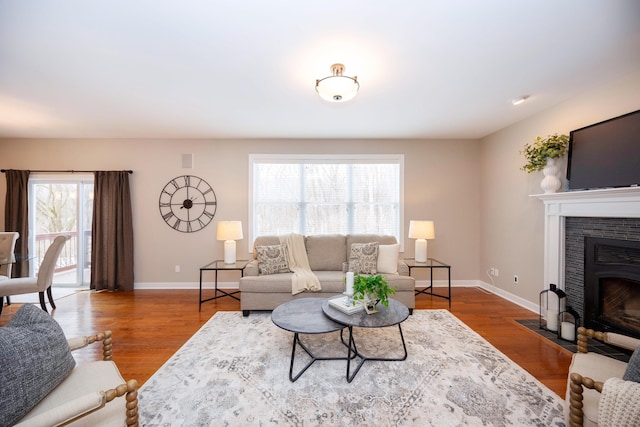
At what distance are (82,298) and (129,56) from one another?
3.72 metres

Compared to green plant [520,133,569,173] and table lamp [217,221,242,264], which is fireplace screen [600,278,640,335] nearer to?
green plant [520,133,569,173]

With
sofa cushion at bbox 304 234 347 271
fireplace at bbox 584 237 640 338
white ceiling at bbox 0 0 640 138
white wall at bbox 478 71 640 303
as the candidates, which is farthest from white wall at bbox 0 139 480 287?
fireplace at bbox 584 237 640 338

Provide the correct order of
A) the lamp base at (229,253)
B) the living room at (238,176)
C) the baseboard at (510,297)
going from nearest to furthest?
the baseboard at (510,297) → the lamp base at (229,253) → the living room at (238,176)

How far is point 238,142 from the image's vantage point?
4.42 meters

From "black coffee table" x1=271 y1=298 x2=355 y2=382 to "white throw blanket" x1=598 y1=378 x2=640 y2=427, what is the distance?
54.4 inches

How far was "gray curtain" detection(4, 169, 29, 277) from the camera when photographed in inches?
165

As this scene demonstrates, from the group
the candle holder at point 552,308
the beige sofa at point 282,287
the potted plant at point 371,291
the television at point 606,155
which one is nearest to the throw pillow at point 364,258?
the beige sofa at point 282,287

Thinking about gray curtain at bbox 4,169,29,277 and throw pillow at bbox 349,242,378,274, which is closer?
throw pillow at bbox 349,242,378,274

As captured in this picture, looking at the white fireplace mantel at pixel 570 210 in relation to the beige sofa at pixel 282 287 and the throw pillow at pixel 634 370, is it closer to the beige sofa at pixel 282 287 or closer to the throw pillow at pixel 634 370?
the beige sofa at pixel 282 287

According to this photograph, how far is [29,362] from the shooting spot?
42.5 inches

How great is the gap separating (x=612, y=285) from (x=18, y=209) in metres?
7.85

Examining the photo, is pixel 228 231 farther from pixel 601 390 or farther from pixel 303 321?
pixel 601 390

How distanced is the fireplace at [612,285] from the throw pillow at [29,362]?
4075 millimetres

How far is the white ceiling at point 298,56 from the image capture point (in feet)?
5.34
